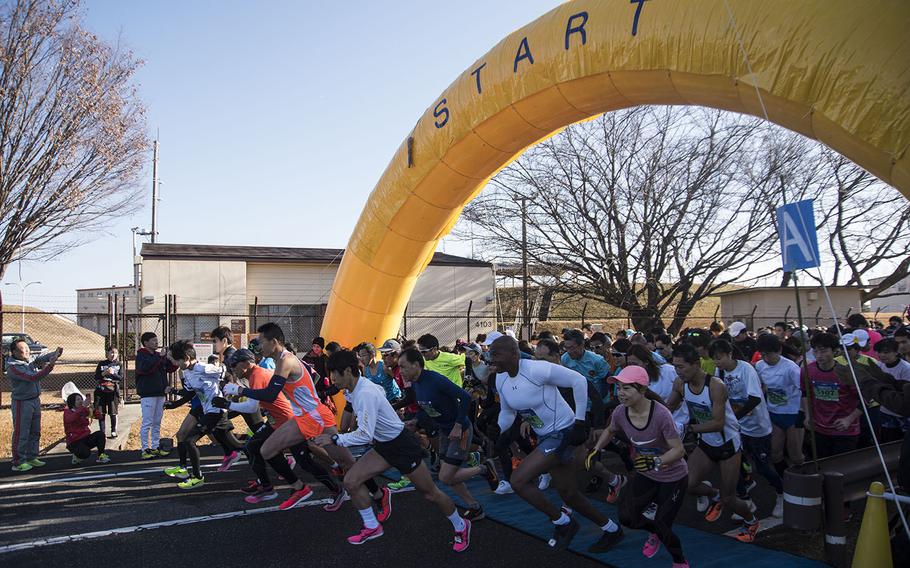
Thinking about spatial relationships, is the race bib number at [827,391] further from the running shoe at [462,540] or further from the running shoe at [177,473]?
the running shoe at [177,473]

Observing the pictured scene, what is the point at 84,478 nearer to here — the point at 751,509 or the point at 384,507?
the point at 384,507

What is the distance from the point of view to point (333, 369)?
588 cm

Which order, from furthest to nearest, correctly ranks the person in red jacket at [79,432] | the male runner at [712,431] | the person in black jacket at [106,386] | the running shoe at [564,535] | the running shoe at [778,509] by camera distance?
the person in black jacket at [106,386]
the person in red jacket at [79,432]
the running shoe at [778,509]
the running shoe at [564,535]
the male runner at [712,431]

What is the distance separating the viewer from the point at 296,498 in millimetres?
7199

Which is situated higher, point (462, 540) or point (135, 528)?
point (462, 540)

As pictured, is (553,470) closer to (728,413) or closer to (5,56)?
(728,413)

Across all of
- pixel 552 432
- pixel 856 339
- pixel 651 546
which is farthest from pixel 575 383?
pixel 856 339

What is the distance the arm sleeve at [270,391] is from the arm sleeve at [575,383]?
2.83 m

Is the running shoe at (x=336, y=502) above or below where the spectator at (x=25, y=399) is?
below

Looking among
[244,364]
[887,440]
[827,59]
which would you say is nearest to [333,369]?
[244,364]

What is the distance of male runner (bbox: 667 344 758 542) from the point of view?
539cm

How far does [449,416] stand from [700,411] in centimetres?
250

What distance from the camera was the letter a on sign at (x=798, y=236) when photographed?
15.9ft

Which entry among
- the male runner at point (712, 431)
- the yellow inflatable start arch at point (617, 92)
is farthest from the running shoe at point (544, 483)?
the yellow inflatable start arch at point (617, 92)
